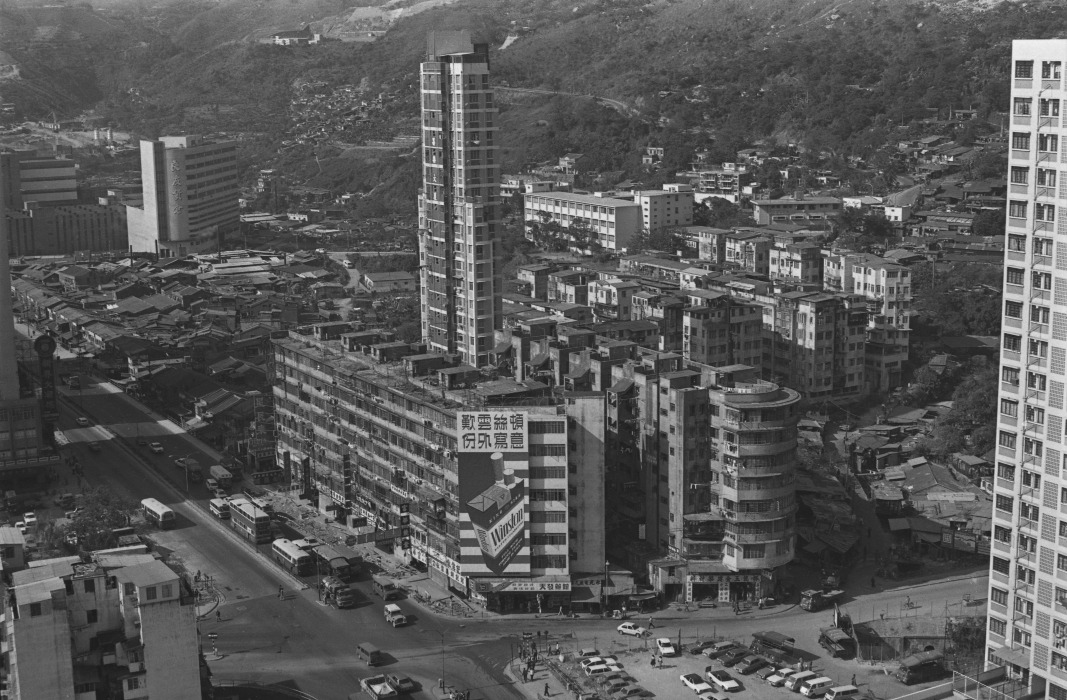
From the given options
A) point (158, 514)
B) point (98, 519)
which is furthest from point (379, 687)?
point (158, 514)

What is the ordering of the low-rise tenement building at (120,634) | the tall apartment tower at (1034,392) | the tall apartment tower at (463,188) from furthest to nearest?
the tall apartment tower at (463,188) < the low-rise tenement building at (120,634) < the tall apartment tower at (1034,392)

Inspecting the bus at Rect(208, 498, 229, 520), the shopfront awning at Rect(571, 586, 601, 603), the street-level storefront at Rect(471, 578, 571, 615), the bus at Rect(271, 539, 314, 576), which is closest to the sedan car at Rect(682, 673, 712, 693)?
the shopfront awning at Rect(571, 586, 601, 603)

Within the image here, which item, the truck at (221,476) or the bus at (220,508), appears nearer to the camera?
the bus at (220,508)

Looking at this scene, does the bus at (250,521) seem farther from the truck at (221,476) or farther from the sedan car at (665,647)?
the sedan car at (665,647)

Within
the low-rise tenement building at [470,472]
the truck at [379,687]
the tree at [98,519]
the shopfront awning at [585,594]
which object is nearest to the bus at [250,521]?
the low-rise tenement building at [470,472]

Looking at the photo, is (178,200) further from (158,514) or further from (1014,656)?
(1014,656)

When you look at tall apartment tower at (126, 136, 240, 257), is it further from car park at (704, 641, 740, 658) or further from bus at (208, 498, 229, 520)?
car park at (704, 641, 740, 658)
